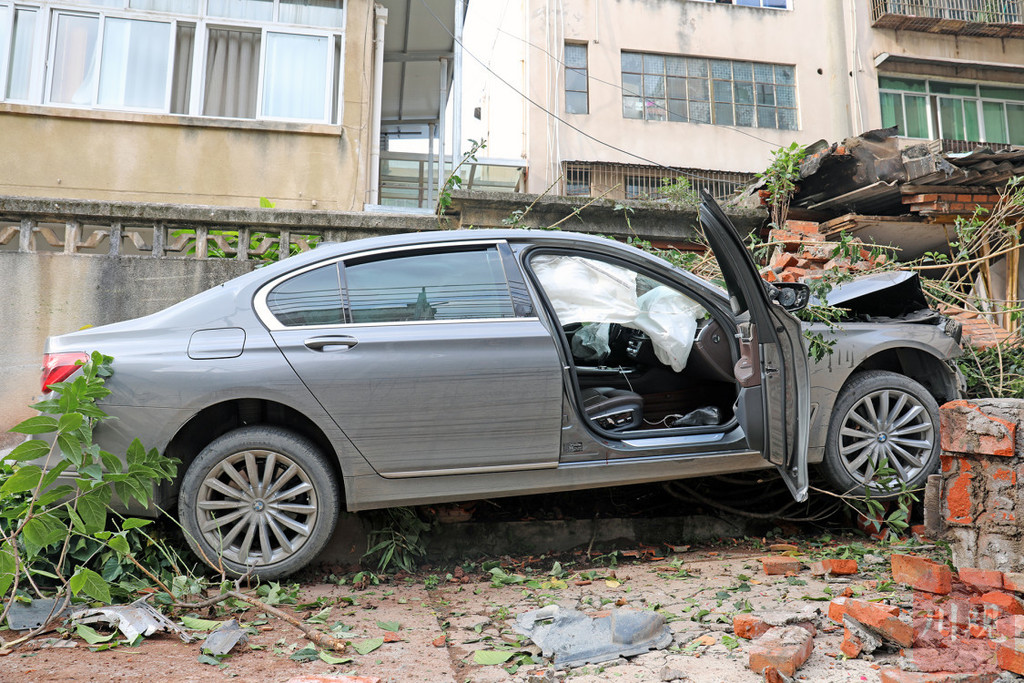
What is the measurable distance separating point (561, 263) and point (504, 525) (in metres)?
1.54

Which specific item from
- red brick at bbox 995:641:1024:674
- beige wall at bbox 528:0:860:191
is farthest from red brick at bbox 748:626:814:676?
beige wall at bbox 528:0:860:191

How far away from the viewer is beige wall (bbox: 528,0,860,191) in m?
15.2

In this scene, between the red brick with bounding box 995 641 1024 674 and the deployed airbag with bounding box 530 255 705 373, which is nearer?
the red brick with bounding box 995 641 1024 674

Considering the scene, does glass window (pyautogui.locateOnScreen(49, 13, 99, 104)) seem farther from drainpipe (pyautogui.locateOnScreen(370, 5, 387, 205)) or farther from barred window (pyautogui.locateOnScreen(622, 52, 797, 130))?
barred window (pyautogui.locateOnScreen(622, 52, 797, 130))

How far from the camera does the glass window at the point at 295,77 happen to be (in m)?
8.84

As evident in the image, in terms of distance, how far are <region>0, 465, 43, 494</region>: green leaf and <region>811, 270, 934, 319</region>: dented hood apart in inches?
160

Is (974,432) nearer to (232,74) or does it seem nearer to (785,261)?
(785,261)

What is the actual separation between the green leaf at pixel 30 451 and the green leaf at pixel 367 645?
1516 mm

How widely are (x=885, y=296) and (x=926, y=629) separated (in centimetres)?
245

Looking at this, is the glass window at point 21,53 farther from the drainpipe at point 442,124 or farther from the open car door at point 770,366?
the open car door at point 770,366

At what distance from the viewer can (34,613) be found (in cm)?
271

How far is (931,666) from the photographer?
213 centimetres

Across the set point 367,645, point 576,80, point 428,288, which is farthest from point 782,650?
point 576,80

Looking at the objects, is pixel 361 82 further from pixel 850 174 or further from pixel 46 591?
pixel 46 591
